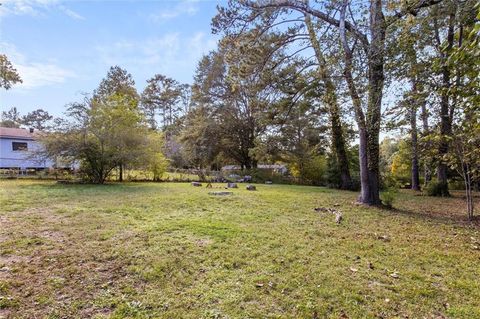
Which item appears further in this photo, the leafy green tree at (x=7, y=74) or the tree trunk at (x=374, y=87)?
the leafy green tree at (x=7, y=74)

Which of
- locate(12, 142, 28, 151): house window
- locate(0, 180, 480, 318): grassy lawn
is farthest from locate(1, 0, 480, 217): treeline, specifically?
locate(12, 142, 28, 151): house window

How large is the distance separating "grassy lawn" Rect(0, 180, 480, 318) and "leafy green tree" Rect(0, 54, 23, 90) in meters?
12.0

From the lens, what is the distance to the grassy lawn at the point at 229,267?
2.28 metres

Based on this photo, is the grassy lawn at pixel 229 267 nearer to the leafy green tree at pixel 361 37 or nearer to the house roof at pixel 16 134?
the leafy green tree at pixel 361 37

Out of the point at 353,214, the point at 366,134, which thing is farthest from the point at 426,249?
the point at 366,134

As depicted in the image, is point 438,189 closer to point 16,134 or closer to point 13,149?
point 13,149

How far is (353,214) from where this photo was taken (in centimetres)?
647

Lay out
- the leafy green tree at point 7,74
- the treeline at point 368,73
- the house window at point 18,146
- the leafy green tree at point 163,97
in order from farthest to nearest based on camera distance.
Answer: the leafy green tree at point 163,97, the house window at point 18,146, the leafy green tree at point 7,74, the treeline at point 368,73

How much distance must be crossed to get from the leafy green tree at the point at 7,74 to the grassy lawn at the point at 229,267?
1203 centimetres

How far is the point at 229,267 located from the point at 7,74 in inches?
664

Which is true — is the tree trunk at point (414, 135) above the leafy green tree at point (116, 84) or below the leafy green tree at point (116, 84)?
below

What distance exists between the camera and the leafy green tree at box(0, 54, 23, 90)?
43.5 ft

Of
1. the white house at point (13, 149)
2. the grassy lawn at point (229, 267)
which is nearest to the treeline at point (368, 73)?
the grassy lawn at point (229, 267)

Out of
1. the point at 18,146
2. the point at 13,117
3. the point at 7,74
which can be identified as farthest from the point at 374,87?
the point at 13,117
